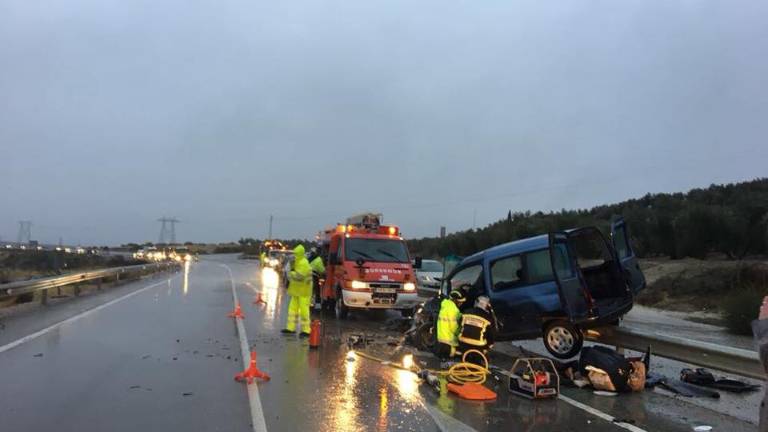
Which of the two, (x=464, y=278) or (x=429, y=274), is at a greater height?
(x=464, y=278)

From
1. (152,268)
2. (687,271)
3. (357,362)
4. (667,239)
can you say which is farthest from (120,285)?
(667,239)

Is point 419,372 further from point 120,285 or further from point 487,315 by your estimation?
point 120,285

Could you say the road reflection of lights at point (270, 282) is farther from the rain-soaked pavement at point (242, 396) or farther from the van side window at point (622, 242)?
the van side window at point (622, 242)

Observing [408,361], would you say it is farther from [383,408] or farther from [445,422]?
[445,422]

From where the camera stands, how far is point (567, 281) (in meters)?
9.07

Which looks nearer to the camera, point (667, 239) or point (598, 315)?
point (598, 315)

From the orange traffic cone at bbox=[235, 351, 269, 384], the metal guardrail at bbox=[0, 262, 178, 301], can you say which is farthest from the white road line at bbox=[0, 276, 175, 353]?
the orange traffic cone at bbox=[235, 351, 269, 384]

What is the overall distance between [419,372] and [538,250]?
280 centimetres

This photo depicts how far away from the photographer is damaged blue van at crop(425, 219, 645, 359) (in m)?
9.05

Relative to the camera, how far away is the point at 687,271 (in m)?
24.7

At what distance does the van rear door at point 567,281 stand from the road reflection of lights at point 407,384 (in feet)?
8.09

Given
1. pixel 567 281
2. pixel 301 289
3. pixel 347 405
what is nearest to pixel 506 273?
pixel 567 281

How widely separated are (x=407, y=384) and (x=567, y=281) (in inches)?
114

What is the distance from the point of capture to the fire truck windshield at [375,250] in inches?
618
